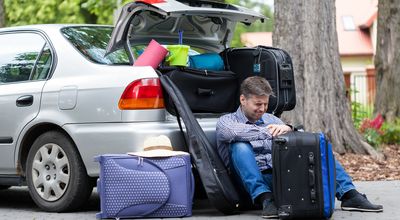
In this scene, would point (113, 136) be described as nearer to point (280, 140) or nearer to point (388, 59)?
point (280, 140)

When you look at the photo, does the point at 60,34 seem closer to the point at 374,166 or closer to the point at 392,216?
the point at 392,216

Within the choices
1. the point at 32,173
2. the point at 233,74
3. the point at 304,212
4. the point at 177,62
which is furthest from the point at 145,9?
the point at 304,212

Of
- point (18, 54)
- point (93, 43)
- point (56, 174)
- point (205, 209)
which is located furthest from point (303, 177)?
point (18, 54)

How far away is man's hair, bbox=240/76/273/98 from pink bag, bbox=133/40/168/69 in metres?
0.71

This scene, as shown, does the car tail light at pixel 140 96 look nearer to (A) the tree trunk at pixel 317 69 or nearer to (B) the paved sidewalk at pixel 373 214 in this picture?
(B) the paved sidewalk at pixel 373 214

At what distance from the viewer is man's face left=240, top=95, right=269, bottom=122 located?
7.52m

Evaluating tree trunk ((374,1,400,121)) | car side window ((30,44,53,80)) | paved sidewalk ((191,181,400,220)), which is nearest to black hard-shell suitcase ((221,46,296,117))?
paved sidewalk ((191,181,400,220))

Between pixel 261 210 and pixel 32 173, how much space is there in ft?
6.10

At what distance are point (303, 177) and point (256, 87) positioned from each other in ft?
2.79

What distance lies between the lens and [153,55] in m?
7.78

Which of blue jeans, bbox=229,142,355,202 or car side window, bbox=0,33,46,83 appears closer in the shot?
blue jeans, bbox=229,142,355,202

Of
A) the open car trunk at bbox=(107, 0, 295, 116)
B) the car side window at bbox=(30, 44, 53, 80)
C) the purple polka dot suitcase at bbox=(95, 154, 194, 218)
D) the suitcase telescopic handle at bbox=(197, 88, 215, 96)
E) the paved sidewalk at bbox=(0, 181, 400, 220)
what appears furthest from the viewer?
the car side window at bbox=(30, 44, 53, 80)

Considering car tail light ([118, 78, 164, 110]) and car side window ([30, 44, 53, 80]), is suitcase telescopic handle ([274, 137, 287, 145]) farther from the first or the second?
car side window ([30, 44, 53, 80])

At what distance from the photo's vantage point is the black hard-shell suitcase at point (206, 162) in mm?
7316
